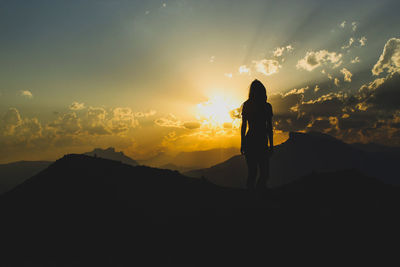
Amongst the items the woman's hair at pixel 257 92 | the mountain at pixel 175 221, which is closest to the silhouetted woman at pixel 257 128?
the woman's hair at pixel 257 92

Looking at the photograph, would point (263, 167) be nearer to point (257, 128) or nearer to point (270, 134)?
point (270, 134)

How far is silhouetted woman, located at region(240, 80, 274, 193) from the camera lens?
290 inches

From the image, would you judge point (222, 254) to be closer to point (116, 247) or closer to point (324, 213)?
point (116, 247)

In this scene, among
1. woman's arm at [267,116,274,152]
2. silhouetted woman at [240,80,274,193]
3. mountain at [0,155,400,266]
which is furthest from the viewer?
woman's arm at [267,116,274,152]

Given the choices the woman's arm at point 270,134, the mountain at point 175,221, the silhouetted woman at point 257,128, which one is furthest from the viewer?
the woman's arm at point 270,134

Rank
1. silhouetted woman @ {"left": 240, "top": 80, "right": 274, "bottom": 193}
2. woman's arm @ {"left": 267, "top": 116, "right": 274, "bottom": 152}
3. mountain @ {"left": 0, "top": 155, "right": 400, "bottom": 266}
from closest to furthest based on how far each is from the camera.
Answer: mountain @ {"left": 0, "top": 155, "right": 400, "bottom": 266}
silhouetted woman @ {"left": 240, "top": 80, "right": 274, "bottom": 193}
woman's arm @ {"left": 267, "top": 116, "right": 274, "bottom": 152}

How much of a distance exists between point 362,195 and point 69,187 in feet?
37.4

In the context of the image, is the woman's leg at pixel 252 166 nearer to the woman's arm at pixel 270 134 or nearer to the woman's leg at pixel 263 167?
the woman's leg at pixel 263 167

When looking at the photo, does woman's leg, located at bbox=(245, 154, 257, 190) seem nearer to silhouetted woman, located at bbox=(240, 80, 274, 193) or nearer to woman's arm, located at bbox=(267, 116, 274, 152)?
silhouetted woman, located at bbox=(240, 80, 274, 193)

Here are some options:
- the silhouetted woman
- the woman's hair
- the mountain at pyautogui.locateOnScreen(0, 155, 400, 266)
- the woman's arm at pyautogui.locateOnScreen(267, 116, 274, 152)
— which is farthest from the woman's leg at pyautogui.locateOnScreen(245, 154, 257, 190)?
the woman's hair

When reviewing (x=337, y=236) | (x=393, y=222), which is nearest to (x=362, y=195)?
(x=393, y=222)

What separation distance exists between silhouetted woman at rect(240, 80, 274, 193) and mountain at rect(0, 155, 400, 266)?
1.40 meters

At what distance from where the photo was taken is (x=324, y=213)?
6.05m

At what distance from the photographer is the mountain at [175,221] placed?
4.58 m
